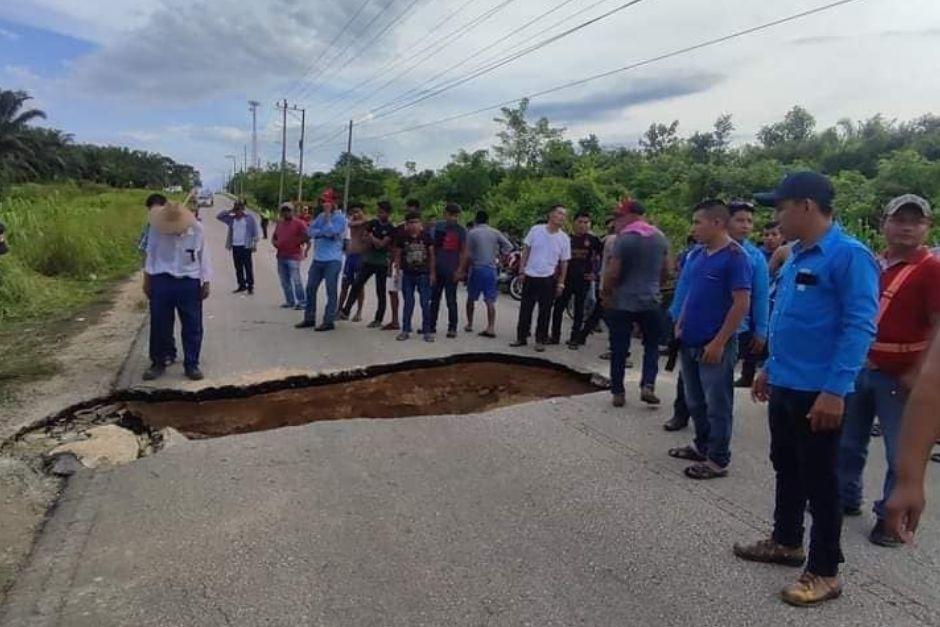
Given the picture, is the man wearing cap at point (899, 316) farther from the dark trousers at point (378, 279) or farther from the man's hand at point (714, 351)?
the dark trousers at point (378, 279)

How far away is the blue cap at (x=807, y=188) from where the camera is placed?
2.98 meters

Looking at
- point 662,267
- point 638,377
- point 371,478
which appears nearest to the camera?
point 371,478

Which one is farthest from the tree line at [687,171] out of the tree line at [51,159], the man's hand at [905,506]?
the tree line at [51,159]

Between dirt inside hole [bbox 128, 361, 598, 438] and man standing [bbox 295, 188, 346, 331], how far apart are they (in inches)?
94.8

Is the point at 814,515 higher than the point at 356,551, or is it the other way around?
the point at 814,515

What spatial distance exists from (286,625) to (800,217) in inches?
105

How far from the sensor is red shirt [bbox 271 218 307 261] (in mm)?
10711

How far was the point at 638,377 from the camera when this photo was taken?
277 inches

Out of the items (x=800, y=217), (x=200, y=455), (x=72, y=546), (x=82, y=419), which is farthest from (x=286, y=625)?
(x=82, y=419)

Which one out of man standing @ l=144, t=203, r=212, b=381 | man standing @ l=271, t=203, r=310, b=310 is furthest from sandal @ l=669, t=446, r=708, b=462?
man standing @ l=271, t=203, r=310, b=310

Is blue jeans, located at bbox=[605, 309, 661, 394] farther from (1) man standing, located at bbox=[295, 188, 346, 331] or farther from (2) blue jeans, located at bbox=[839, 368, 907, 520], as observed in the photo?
(1) man standing, located at bbox=[295, 188, 346, 331]

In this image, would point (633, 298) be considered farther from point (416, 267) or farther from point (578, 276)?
point (416, 267)

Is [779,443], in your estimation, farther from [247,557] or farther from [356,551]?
[247,557]

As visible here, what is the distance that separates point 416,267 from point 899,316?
593 centimetres
